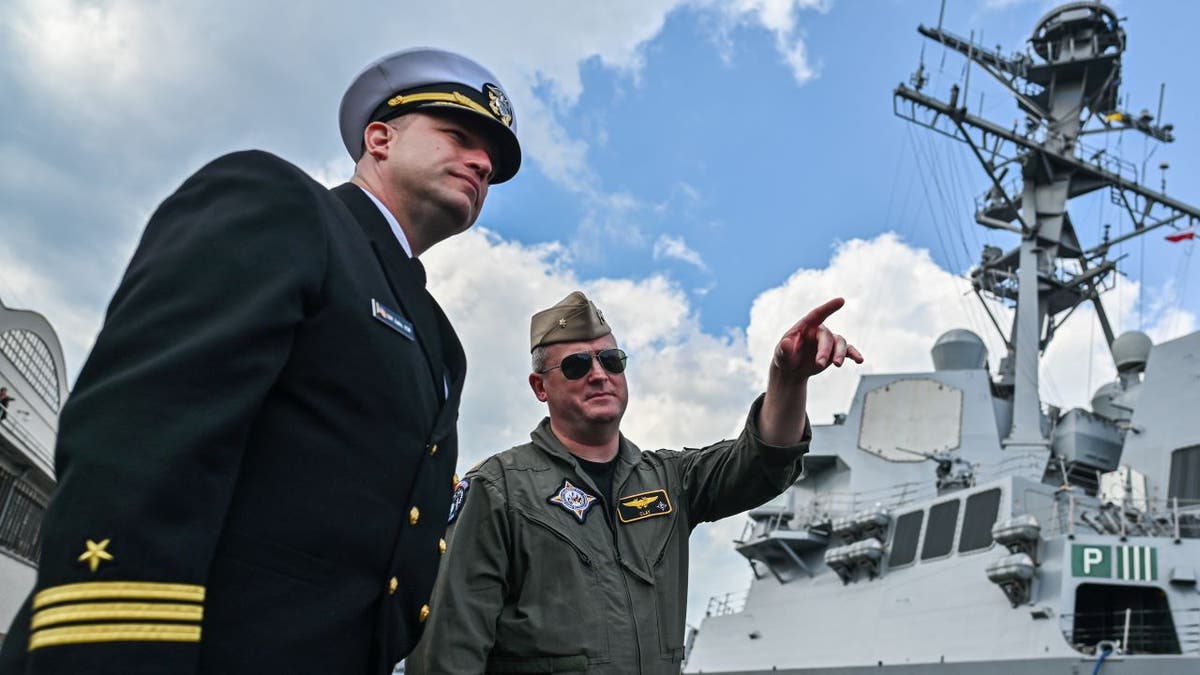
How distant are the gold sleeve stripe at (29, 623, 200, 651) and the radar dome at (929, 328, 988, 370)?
57.8 feet

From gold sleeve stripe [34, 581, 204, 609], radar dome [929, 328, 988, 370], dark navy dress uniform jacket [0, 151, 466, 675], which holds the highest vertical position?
radar dome [929, 328, 988, 370]

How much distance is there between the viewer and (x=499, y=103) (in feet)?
6.21

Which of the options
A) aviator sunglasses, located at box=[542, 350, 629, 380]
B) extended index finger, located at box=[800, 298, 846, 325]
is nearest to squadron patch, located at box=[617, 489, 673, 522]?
aviator sunglasses, located at box=[542, 350, 629, 380]

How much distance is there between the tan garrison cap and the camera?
9.55 ft

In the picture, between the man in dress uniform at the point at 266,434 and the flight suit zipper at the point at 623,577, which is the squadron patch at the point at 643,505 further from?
the man in dress uniform at the point at 266,434

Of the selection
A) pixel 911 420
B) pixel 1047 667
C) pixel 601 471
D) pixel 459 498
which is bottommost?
pixel 459 498

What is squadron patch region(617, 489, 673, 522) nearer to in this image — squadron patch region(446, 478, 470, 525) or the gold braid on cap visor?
Answer: squadron patch region(446, 478, 470, 525)

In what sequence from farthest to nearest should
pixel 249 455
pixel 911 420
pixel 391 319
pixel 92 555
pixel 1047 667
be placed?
pixel 911 420 < pixel 1047 667 < pixel 391 319 < pixel 249 455 < pixel 92 555

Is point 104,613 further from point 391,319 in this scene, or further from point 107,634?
point 391,319

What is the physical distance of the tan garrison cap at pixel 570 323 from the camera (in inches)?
115

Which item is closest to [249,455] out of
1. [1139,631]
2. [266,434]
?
[266,434]

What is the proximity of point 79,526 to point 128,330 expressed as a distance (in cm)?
24

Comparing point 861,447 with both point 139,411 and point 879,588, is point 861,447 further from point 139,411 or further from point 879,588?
point 139,411

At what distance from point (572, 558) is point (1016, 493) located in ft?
34.8
